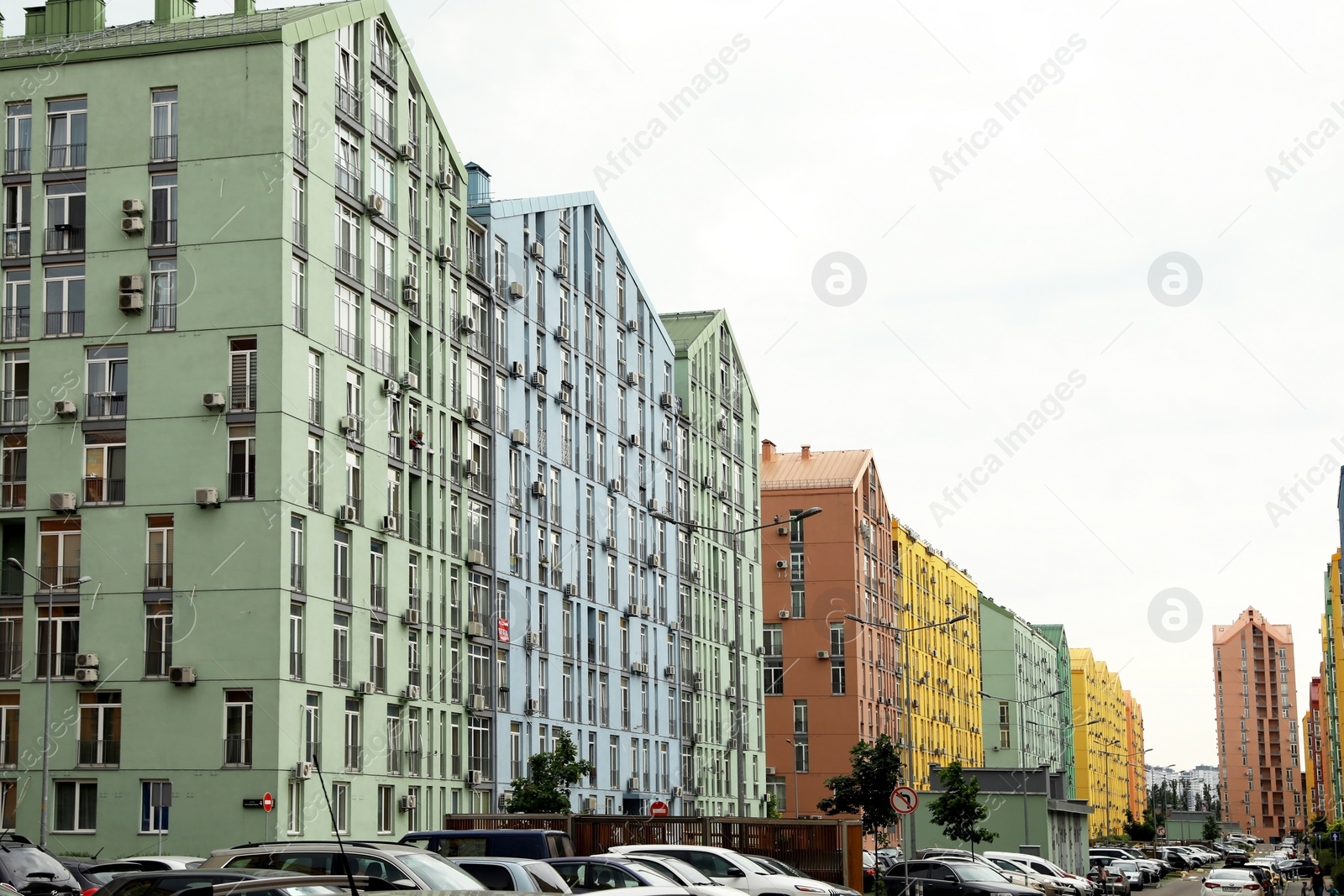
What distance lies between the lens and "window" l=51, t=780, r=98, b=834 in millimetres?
45875

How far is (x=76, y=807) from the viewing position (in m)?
46.1

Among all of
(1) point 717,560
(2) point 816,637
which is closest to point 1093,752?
(2) point 816,637

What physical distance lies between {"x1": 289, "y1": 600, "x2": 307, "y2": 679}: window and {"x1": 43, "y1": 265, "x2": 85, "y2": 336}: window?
10.9 m

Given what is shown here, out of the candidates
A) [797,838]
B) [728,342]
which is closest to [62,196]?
[797,838]

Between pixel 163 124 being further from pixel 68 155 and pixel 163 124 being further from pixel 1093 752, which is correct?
pixel 1093 752

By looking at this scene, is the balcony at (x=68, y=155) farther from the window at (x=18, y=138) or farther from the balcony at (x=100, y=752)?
the balcony at (x=100, y=752)

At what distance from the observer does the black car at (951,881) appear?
1550 inches

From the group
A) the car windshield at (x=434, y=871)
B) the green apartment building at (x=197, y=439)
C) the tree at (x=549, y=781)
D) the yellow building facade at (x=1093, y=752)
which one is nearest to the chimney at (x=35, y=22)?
the green apartment building at (x=197, y=439)

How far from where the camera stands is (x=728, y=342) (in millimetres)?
90750

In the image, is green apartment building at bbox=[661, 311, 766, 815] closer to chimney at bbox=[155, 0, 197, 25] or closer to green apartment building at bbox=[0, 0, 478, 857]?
green apartment building at bbox=[0, 0, 478, 857]

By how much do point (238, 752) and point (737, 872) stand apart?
20.8 m

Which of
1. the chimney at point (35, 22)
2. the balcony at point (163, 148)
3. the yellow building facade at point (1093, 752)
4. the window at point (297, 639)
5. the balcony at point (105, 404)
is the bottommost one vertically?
the yellow building facade at point (1093, 752)

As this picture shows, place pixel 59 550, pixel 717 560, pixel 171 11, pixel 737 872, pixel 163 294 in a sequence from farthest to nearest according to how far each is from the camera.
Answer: pixel 717 560 → pixel 171 11 → pixel 163 294 → pixel 59 550 → pixel 737 872

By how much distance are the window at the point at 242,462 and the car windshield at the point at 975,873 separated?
71.3 feet
